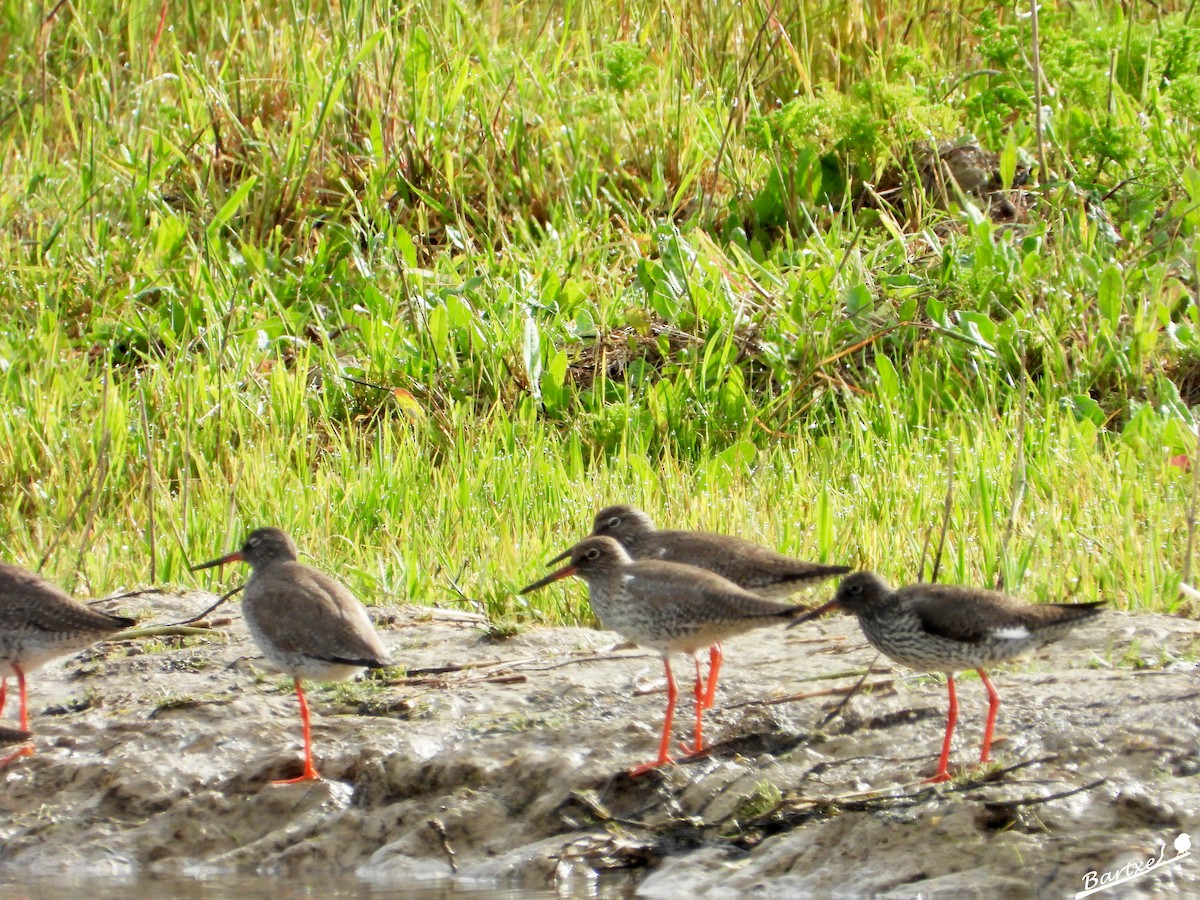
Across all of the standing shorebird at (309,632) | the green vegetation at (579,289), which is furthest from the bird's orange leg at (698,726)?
the green vegetation at (579,289)

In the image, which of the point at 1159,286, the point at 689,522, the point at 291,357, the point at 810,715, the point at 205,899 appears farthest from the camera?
the point at 291,357

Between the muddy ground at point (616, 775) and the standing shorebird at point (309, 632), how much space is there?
0.27 meters

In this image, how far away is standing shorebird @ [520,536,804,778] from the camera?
5.35 metres

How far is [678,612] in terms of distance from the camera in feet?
17.7

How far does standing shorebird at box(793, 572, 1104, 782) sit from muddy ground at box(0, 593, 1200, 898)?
26cm

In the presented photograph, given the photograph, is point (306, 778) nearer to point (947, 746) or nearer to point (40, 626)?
point (40, 626)

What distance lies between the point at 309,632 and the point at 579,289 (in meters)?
5.25

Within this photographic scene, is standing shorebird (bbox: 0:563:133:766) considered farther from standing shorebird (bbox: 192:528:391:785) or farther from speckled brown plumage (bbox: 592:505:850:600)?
speckled brown plumage (bbox: 592:505:850:600)

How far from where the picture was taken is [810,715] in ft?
18.0

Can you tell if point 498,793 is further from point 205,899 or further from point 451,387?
point 451,387

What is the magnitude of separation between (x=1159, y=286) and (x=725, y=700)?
482 centimetres

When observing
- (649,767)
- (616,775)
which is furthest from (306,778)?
(649,767)

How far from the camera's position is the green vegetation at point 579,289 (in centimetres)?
773

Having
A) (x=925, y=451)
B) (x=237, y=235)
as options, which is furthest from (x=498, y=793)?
(x=237, y=235)
